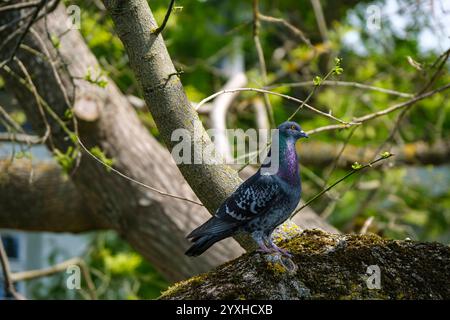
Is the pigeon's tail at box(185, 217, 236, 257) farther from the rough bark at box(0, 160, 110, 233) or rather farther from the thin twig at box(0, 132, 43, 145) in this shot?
the rough bark at box(0, 160, 110, 233)

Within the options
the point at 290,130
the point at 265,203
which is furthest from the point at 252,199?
the point at 290,130

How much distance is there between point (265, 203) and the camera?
273cm

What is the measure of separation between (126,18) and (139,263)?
457 cm

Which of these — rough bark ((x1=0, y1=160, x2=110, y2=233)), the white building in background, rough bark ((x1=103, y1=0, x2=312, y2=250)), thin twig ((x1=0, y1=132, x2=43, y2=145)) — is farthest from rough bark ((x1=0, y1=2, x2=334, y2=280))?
the white building in background

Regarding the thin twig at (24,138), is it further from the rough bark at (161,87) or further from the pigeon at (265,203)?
the pigeon at (265,203)

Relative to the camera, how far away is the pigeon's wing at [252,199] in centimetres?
A: 273

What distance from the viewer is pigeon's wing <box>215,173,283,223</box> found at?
8.97 feet

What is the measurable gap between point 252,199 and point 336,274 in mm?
452

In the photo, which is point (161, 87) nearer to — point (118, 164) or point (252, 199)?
point (252, 199)

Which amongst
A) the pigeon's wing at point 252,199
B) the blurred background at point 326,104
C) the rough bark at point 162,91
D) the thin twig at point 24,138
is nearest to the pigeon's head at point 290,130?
the pigeon's wing at point 252,199

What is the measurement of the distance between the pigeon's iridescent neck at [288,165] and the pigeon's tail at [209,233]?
11.0 inches
